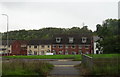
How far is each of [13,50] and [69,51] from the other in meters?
22.7

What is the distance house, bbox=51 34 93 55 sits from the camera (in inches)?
2950

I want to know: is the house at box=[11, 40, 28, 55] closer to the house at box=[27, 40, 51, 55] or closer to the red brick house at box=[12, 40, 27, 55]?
the red brick house at box=[12, 40, 27, 55]

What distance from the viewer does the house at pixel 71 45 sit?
74938 mm

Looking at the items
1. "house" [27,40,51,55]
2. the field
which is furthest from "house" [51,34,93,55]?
the field

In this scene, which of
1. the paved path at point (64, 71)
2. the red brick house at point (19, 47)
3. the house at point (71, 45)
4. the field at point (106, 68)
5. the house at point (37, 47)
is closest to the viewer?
the field at point (106, 68)

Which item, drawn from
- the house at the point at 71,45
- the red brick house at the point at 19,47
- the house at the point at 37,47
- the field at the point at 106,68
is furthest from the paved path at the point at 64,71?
the red brick house at the point at 19,47

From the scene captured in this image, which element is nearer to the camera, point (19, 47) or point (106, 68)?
point (106, 68)

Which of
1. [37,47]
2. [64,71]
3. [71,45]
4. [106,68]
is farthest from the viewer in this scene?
[37,47]

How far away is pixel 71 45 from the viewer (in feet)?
246

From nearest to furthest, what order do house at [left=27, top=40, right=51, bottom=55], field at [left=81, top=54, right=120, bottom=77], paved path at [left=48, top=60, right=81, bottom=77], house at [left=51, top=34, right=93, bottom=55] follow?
1. field at [left=81, top=54, right=120, bottom=77]
2. paved path at [left=48, top=60, right=81, bottom=77]
3. house at [left=51, top=34, right=93, bottom=55]
4. house at [left=27, top=40, right=51, bottom=55]

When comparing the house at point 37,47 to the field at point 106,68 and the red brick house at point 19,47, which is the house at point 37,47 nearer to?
the red brick house at point 19,47

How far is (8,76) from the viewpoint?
40.9ft

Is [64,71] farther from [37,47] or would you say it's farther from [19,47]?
[19,47]

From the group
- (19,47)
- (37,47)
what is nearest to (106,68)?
(37,47)
